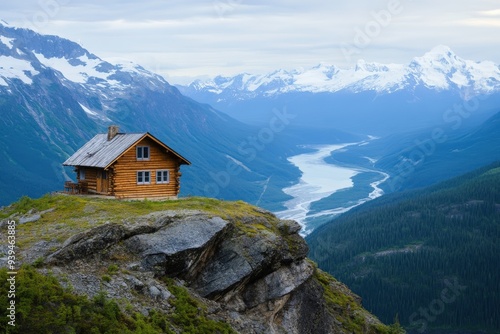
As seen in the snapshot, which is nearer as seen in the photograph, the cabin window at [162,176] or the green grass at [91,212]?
the green grass at [91,212]

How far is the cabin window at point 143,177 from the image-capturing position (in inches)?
2422

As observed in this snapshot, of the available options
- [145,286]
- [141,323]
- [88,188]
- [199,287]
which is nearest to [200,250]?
[199,287]

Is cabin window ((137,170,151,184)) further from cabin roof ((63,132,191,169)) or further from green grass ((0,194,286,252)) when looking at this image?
green grass ((0,194,286,252))

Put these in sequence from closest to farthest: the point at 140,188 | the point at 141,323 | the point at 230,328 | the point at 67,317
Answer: the point at 67,317
the point at 141,323
the point at 230,328
the point at 140,188

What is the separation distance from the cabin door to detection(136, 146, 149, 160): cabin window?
3.23 m

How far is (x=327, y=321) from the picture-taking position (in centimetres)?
5684

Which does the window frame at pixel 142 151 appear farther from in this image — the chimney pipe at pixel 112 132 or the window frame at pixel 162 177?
the chimney pipe at pixel 112 132

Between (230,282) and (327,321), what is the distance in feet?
39.4

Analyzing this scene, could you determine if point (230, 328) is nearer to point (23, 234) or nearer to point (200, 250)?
point (200, 250)

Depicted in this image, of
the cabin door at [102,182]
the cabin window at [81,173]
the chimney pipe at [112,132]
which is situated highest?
the chimney pipe at [112,132]

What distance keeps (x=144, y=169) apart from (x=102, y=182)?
Answer: 3.92 metres

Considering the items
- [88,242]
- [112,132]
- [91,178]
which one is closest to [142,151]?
[112,132]

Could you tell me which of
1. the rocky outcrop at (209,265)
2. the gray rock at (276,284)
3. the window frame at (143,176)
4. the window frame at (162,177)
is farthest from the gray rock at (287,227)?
the window frame at (143,176)

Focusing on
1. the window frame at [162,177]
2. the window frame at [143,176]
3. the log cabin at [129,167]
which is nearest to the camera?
the log cabin at [129,167]
